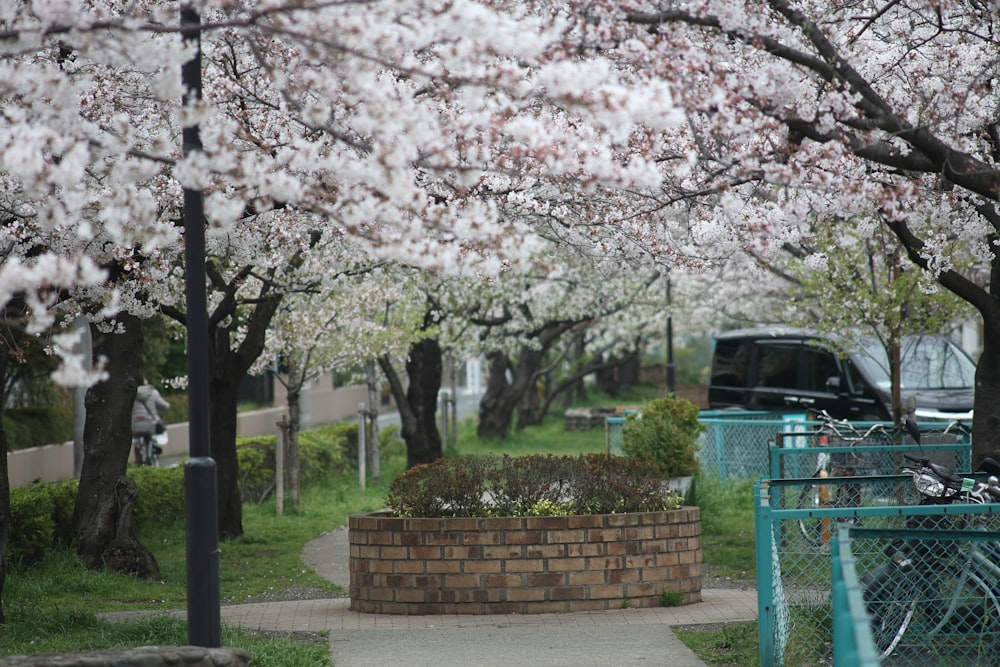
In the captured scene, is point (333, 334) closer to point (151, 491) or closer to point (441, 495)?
point (151, 491)

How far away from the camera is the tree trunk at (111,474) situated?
415 inches

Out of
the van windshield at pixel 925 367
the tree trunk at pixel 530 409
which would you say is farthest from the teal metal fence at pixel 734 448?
the tree trunk at pixel 530 409

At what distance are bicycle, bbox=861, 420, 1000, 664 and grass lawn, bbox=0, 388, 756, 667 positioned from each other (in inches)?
34.0

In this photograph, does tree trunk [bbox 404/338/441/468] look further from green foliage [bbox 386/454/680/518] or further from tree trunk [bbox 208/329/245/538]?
green foliage [bbox 386/454/680/518]

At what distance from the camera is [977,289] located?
870 cm

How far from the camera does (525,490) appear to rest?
893 cm

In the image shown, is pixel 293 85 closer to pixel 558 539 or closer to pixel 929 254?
pixel 558 539

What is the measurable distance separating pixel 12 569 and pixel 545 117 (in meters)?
6.46

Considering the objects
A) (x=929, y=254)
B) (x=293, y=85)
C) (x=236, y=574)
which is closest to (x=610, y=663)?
(x=293, y=85)

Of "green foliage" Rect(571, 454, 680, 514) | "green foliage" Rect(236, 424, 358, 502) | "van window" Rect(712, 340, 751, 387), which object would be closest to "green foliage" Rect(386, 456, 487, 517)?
"green foliage" Rect(571, 454, 680, 514)

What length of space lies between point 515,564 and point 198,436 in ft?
11.2

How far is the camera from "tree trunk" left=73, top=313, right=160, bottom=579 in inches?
415

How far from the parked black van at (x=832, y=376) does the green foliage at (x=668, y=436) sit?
2219 mm

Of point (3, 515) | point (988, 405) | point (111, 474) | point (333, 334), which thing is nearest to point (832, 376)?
point (333, 334)
